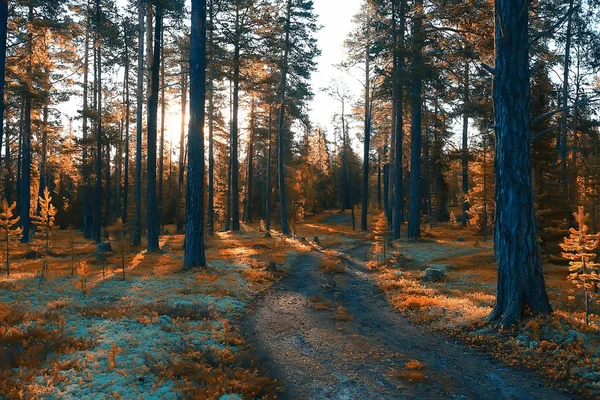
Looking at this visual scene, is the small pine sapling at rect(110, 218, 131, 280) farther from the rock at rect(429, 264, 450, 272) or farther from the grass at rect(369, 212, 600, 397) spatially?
the rock at rect(429, 264, 450, 272)

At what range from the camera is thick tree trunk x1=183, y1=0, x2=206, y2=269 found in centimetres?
1445

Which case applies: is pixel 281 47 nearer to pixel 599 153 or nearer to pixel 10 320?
pixel 599 153

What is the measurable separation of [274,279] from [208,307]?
15.5 ft

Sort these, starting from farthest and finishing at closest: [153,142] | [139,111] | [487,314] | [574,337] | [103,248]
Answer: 1. [139,111]
2. [103,248]
3. [153,142]
4. [487,314]
5. [574,337]

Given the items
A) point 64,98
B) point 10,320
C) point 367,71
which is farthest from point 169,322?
point 367,71

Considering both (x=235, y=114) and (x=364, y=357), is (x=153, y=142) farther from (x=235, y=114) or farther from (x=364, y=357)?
(x=364, y=357)

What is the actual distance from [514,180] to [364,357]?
15.6 ft

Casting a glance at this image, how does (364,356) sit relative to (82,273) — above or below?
below

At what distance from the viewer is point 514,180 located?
317 inches

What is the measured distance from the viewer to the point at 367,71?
32344 millimetres

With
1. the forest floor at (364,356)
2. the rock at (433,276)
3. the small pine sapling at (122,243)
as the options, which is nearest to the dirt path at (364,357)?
the forest floor at (364,356)

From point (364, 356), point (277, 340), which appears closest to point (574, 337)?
point (364, 356)

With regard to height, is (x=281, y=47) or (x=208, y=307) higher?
(x=281, y=47)

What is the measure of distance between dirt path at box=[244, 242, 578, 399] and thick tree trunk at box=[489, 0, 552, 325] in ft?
5.85
